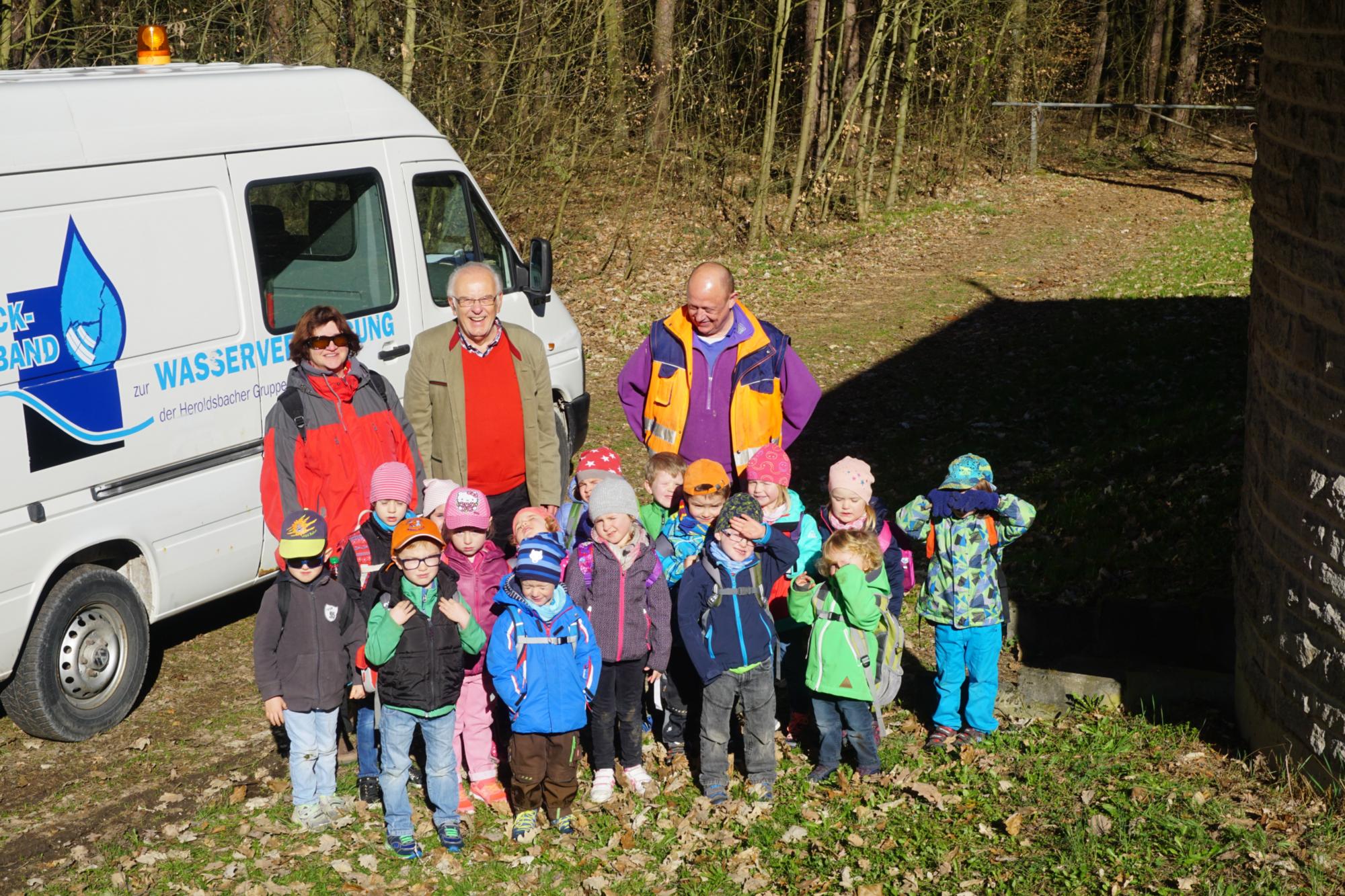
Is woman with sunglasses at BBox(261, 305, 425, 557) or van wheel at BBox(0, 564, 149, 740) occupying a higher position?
woman with sunglasses at BBox(261, 305, 425, 557)

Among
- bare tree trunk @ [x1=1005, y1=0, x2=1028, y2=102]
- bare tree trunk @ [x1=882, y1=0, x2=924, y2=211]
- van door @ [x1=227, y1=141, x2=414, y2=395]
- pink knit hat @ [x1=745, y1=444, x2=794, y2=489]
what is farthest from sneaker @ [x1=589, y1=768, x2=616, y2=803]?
bare tree trunk @ [x1=1005, y1=0, x2=1028, y2=102]

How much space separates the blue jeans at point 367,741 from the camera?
5.42 metres

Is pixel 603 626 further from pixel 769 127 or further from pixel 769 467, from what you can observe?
pixel 769 127

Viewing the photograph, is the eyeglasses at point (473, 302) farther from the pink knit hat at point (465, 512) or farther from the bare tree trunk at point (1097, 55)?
the bare tree trunk at point (1097, 55)

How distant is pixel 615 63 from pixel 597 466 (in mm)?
12382

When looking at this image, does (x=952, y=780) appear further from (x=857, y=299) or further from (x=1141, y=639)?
(x=857, y=299)

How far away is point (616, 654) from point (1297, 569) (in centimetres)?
274

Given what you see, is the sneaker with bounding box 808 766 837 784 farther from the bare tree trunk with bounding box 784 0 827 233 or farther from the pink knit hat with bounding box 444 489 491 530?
the bare tree trunk with bounding box 784 0 827 233

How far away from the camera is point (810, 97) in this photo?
63.4 feet

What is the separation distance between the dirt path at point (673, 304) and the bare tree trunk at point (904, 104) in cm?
81

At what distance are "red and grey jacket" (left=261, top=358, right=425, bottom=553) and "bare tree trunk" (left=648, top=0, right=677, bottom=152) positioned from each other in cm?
1311

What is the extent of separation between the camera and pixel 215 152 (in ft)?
20.6

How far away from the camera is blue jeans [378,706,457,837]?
4.98 meters

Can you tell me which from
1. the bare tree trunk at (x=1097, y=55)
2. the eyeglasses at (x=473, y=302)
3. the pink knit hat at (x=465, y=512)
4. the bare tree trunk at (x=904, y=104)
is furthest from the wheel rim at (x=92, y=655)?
→ the bare tree trunk at (x=1097, y=55)
